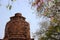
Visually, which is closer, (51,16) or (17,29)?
(17,29)

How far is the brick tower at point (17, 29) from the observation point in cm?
176

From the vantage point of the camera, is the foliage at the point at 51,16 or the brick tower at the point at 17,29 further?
the foliage at the point at 51,16

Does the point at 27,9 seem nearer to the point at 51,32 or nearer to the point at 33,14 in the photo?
the point at 33,14

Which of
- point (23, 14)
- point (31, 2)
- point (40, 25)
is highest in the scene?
point (31, 2)

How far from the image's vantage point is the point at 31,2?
197 centimetres

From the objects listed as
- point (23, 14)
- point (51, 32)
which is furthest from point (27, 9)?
point (51, 32)

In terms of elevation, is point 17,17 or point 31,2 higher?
point 31,2

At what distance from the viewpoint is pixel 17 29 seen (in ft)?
5.87

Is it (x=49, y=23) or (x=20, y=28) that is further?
(x=49, y=23)

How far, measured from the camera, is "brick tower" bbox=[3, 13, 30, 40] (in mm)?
1757

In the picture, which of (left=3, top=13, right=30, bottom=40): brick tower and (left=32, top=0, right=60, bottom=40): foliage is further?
(left=32, top=0, right=60, bottom=40): foliage

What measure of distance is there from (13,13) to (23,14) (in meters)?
0.11

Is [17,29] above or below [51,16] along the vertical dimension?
below

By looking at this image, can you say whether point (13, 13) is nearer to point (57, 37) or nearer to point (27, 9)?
point (27, 9)
